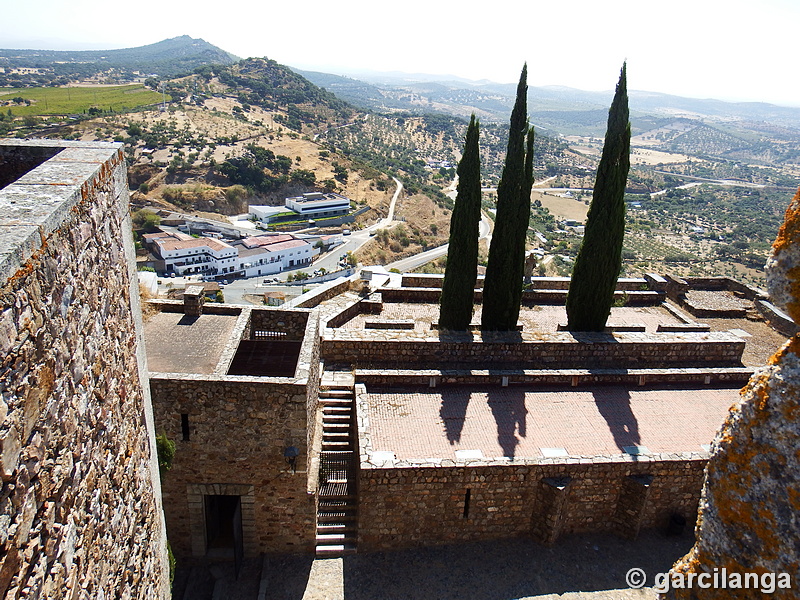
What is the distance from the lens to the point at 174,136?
89062 mm

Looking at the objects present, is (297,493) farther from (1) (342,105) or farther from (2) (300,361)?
(1) (342,105)

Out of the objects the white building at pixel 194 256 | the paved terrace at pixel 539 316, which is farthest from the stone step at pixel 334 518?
the white building at pixel 194 256

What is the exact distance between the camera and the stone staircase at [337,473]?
33.0ft

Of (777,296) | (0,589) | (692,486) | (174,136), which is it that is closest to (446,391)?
(692,486)

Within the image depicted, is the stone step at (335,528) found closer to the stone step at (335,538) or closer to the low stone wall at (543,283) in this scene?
the stone step at (335,538)

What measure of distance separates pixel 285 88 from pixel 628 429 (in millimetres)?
153573

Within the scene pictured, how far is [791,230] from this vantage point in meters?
3.42

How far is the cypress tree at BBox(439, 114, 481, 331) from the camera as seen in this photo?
543 inches

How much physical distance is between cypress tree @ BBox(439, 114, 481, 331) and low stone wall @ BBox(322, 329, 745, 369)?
82 cm

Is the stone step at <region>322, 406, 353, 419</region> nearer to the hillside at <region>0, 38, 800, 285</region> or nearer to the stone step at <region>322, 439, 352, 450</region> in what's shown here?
the stone step at <region>322, 439, 352, 450</region>

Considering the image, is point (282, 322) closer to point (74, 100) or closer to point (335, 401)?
point (335, 401)

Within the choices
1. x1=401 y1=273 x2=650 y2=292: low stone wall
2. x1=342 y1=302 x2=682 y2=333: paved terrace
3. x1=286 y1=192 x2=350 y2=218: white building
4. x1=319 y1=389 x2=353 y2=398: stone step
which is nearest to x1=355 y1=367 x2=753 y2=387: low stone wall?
x1=319 y1=389 x2=353 y2=398: stone step

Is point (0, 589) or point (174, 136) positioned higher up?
point (0, 589)

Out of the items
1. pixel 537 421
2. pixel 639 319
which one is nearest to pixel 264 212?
pixel 639 319
